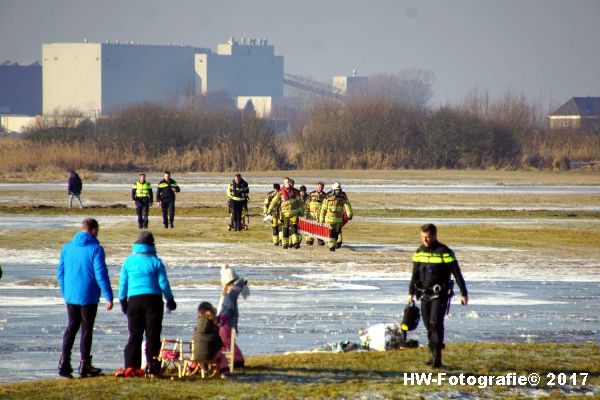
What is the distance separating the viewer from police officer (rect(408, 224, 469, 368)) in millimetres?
12055

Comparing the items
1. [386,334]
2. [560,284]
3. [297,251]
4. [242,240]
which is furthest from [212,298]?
[242,240]

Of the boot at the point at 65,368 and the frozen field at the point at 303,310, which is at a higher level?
the boot at the point at 65,368

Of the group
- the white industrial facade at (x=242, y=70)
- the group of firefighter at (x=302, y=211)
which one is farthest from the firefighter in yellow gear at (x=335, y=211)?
the white industrial facade at (x=242, y=70)

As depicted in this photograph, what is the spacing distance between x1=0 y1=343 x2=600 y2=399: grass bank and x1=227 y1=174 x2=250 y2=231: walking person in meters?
17.5

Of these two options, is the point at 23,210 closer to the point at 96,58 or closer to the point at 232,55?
the point at 96,58

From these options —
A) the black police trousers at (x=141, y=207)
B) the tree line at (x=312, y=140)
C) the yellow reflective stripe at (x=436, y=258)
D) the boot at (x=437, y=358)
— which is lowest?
the boot at (x=437, y=358)

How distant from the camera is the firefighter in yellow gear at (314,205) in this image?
28.4 metres

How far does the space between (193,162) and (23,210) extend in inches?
1287

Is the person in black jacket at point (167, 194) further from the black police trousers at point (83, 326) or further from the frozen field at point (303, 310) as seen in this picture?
the black police trousers at point (83, 326)

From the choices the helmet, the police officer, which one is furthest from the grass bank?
the police officer

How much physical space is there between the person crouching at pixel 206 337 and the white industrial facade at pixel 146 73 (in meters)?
143

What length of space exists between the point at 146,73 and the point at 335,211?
152423 millimetres

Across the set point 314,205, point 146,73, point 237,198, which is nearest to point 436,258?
point 314,205

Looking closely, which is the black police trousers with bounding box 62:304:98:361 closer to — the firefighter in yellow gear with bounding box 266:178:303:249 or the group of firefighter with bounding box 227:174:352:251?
the group of firefighter with bounding box 227:174:352:251
